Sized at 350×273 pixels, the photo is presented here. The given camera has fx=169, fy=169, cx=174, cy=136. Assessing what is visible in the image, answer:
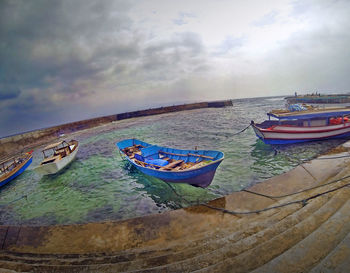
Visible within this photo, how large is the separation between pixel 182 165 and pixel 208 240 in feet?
18.0

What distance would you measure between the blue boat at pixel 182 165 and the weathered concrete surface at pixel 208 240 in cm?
182

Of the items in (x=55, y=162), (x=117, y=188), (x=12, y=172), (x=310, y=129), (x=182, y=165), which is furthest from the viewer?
(x=310, y=129)

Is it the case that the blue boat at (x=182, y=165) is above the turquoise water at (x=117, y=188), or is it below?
above

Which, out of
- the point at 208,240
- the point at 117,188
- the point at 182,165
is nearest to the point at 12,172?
the point at 117,188

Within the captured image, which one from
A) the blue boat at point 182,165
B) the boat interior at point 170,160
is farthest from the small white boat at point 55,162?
the boat interior at point 170,160

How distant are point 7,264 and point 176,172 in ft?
18.8

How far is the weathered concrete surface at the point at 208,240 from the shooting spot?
3096mm

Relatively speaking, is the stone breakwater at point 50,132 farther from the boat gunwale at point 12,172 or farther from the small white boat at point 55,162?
the small white boat at point 55,162

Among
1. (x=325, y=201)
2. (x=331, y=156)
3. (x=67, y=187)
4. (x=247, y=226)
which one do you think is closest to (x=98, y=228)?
(x=247, y=226)

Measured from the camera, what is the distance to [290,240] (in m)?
3.44

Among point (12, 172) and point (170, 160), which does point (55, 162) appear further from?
point (170, 160)

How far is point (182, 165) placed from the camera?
9.47 meters

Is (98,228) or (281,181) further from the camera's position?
(281,181)

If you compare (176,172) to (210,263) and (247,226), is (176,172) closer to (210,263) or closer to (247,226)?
(247,226)
